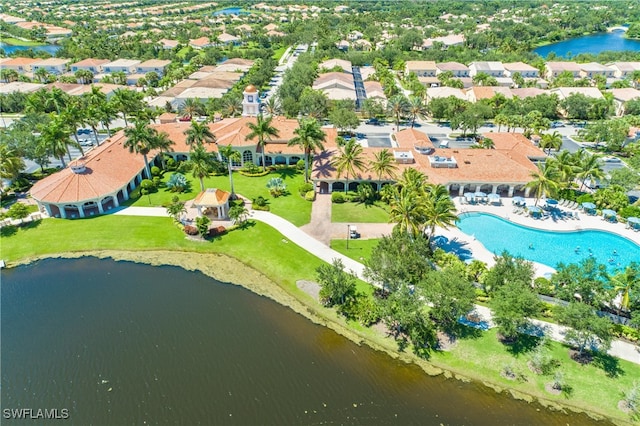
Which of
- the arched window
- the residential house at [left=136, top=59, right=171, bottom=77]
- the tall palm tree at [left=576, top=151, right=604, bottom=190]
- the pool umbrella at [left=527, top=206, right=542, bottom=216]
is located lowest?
the pool umbrella at [left=527, top=206, right=542, bottom=216]

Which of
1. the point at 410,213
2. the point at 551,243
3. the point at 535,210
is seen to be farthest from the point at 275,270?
the point at 535,210

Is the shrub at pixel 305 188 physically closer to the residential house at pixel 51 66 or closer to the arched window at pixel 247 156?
the arched window at pixel 247 156

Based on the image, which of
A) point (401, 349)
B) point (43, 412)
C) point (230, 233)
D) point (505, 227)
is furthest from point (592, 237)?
point (43, 412)

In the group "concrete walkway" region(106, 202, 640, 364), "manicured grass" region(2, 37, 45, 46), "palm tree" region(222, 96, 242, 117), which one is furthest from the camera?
"manicured grass" region(2, 37, 45, 46)

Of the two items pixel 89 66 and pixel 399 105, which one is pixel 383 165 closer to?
pixel 399 105

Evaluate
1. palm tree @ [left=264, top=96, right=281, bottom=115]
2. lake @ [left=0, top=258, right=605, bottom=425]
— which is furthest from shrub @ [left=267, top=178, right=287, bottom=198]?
palm tree @ [left=264, top=96, right=281, bottom=115]

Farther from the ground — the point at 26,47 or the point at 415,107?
the point at 26,47

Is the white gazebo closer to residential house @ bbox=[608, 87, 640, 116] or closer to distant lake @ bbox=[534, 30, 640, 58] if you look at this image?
residential house @ bbox=[608, 87, 640, 116]
